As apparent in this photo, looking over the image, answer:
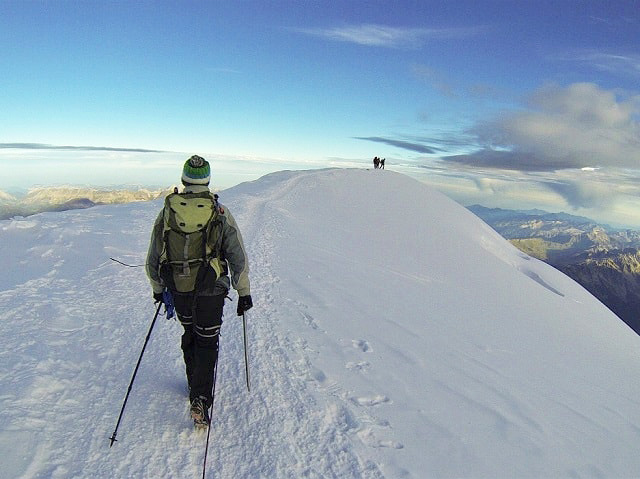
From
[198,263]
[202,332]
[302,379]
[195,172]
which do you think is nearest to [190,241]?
[198,263]

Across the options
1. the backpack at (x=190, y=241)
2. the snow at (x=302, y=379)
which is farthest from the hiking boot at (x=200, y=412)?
the backpack at (x=190, y=241)

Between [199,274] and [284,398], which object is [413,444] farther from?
[199,274]

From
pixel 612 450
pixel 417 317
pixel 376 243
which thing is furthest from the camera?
pixel 376 243

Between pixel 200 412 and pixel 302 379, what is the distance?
2.00m

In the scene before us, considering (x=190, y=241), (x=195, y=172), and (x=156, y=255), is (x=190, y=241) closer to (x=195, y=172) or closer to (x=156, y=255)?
(x=156, y=255)

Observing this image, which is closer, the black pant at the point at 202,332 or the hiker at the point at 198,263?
the hiker at the point at 198,263

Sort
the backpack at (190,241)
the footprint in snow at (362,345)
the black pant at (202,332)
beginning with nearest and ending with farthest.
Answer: the backpack at (190,241), the black pant at (202,332), the footprint in snow at (362,345)

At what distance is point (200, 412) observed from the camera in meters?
4.41

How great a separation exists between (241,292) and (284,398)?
74.5 inches

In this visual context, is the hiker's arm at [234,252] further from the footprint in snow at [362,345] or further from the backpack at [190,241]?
the footprint in snow at [362,345]

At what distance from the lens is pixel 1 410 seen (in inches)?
170

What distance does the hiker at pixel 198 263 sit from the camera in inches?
163

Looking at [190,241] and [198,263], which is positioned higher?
[190,241]

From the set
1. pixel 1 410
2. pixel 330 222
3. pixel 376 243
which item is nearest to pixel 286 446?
pixel 1 410
